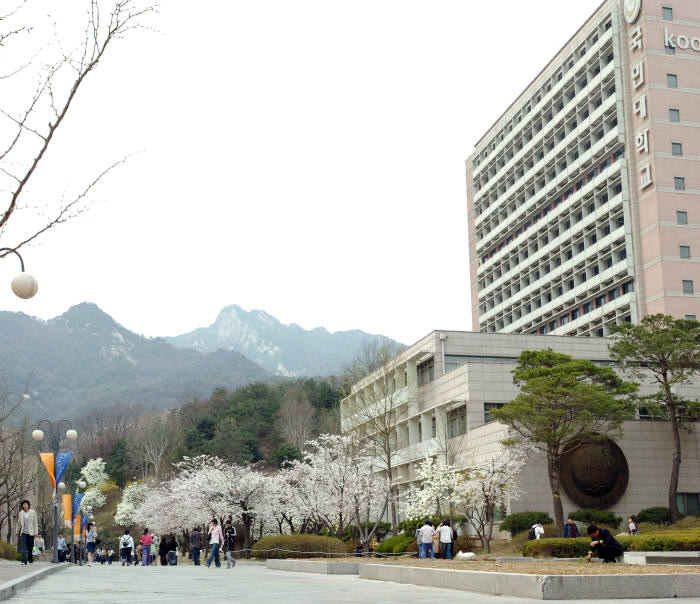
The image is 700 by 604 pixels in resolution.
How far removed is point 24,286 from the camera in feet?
40.6

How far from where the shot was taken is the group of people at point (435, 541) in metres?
30.1

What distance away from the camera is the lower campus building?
4378cm

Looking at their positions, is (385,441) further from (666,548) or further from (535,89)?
(535,89)

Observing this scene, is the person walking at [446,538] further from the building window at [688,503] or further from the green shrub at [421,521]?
the building window at [688,503]

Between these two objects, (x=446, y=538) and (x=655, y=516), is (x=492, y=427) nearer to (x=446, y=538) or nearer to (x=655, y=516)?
(x=655, y=516)

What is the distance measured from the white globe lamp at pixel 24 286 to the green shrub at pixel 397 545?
28608 mm

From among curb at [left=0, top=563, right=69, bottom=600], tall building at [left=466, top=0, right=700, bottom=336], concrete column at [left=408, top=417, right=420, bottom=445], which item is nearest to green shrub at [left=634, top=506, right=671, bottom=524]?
concrete column at [left=408, top=417, right=420, bottom=445]

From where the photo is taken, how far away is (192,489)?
56.3 meters

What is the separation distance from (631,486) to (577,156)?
123 ft

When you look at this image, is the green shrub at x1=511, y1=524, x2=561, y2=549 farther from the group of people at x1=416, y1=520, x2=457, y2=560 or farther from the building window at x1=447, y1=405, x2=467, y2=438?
the building window at x1=447, y1=405, x2=467, y2=438

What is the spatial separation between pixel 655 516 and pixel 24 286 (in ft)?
122

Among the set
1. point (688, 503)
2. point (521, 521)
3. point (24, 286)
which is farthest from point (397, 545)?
point (24, 286)

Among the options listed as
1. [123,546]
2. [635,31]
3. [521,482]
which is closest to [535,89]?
[635,31]

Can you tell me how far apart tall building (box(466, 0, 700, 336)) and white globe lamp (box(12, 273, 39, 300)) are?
182 feet
